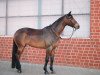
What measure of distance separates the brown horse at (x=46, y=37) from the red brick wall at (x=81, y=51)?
1.57 m

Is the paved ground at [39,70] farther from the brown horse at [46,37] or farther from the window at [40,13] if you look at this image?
the window at [40,13]

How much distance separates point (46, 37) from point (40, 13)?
2658 millimetres

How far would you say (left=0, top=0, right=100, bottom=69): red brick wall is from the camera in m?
10.6

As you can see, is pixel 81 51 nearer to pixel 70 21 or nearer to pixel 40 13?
pixel 70 21

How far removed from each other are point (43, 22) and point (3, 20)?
6.21ft

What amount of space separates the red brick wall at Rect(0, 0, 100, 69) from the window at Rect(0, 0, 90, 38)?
276mm

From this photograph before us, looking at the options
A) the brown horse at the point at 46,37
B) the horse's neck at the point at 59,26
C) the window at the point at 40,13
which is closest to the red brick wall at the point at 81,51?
the window at the point at 40,13

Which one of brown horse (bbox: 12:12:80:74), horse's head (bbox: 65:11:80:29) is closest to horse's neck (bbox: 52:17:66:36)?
brown horse (bbox: 12:12:80:74)

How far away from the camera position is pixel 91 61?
35.0 feet

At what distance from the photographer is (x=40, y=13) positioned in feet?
38.7

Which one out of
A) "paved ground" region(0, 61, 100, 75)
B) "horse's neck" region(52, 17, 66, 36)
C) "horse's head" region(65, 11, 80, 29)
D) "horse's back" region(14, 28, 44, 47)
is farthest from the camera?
"paved ground" region(0, 61, 100, 75)

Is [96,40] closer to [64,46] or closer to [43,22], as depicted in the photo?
[64,46]

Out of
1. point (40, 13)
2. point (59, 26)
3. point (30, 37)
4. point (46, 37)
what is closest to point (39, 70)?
point (30, 37)

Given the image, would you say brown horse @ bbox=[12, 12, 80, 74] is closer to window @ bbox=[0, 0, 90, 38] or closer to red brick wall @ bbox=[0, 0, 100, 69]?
red brick wall @ bbox=[0, 0, 100, 69]
